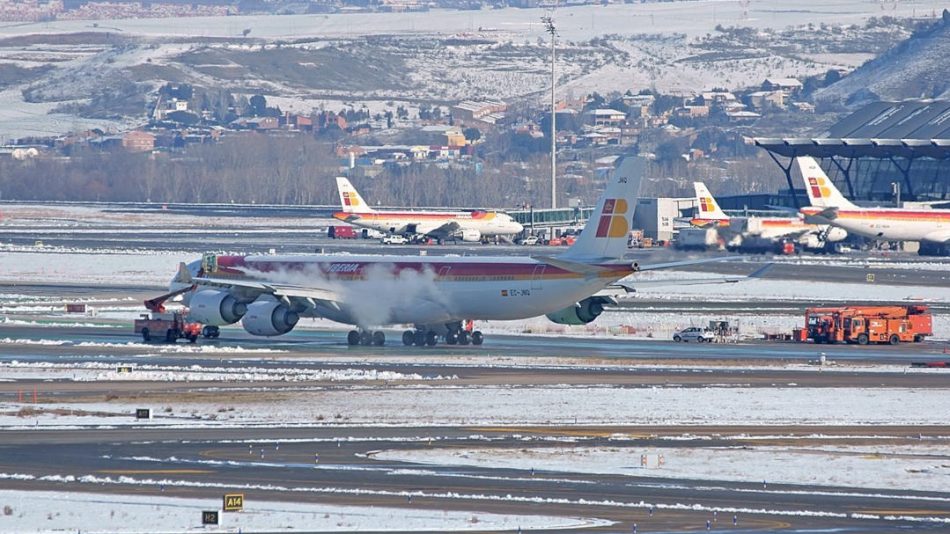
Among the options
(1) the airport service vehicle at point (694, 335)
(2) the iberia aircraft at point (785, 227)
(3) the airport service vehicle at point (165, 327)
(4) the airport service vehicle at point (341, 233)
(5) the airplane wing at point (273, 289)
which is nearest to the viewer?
(5) the airplane wing at point (273, 289)

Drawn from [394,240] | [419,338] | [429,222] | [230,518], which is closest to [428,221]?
[429,222]

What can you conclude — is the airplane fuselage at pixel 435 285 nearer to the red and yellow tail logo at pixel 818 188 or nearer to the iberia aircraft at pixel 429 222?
the red and yellow tail logo at pixel 818 188

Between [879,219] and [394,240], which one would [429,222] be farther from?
[879,219]

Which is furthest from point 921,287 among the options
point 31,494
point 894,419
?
point 31,494

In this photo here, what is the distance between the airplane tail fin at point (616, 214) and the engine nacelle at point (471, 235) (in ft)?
292

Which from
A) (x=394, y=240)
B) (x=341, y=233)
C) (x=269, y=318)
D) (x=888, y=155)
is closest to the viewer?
(x=269, y=318)

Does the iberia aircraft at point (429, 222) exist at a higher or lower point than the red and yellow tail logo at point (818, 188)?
lower

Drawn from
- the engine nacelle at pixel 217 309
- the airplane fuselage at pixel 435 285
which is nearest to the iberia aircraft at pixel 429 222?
the airplane fuselage at pixel 435 285

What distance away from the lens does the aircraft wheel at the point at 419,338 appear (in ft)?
226

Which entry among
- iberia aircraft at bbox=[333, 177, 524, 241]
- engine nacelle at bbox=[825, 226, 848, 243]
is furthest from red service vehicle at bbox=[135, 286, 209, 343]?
iberia aircraft at bbox=[333, 177, 524, 241]

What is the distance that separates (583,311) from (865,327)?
44.0ft

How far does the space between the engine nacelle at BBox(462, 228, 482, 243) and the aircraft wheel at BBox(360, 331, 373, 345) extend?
8292cm

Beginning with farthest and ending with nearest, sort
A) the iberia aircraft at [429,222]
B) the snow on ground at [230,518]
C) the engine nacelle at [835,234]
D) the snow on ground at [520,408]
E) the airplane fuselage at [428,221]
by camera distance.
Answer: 1. the iberia aircraft at [429,222]
2. the airplane fuselage at [428,221]
3. the engine nacelle at [835,234]
4. the snow on ground at [520,408]
5. the snow on ground at [230,518]

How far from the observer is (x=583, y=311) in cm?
6756
